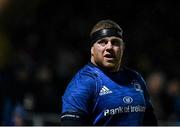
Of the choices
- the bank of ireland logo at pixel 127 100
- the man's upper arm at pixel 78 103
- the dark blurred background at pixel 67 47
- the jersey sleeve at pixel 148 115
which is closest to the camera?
the man's upper arm at pixel 78 103

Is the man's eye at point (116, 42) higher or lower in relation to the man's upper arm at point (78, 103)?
higher

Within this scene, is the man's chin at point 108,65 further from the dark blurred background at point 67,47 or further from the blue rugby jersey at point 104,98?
the dark blurred background at point 67,47

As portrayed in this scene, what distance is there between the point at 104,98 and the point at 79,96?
209 millimetres

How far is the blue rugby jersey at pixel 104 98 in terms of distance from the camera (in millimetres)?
5312

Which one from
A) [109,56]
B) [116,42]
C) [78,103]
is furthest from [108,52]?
[78,103]

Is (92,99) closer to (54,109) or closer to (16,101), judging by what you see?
(16,101)

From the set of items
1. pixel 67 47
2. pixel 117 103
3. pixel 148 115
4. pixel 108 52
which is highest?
pixel 108 52

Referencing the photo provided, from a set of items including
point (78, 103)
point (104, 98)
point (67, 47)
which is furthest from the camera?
point (67, 47)

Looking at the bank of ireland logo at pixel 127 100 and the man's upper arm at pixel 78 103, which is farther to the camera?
the bank of ireland logo at pixel 127 100

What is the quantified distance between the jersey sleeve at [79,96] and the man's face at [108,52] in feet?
0.71

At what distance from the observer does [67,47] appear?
39.4 feet

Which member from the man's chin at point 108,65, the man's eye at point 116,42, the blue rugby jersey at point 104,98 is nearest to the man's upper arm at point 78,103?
the blue rugby jersey at point 104,98

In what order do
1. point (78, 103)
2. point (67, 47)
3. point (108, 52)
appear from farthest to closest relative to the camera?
point (67, 47) → point (108, 52) → point (78, 103)

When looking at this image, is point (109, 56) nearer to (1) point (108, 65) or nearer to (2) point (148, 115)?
(1) point (108, 65)
